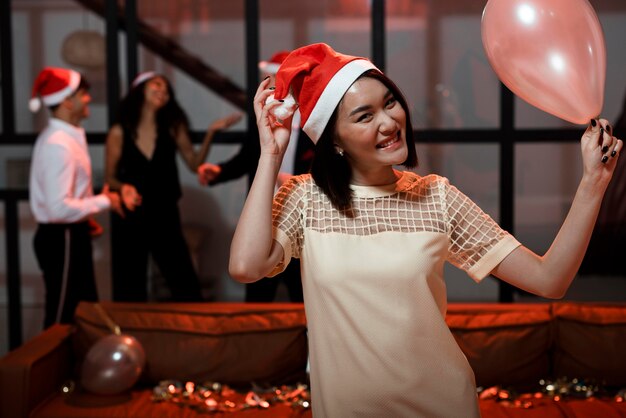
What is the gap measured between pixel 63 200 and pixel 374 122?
99.9 inches

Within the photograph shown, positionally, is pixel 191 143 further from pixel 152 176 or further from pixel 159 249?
pixel 159 249

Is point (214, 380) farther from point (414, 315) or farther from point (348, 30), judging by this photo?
point (348, 30)

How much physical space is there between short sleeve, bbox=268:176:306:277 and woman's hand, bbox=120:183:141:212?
2.35 meters

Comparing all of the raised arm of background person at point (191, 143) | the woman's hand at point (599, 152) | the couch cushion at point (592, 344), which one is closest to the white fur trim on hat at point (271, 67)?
the raised arm of background person at point (191, 143)

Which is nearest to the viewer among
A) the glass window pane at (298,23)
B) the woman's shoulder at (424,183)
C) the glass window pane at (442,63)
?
the woman's shoulder at (424,183)

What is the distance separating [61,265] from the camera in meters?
3.96

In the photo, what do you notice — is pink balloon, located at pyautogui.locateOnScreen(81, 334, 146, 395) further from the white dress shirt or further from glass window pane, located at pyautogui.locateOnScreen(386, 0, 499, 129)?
glass window pane, located at pyautogui.locateOnScreen(386, 0, 499, 129)

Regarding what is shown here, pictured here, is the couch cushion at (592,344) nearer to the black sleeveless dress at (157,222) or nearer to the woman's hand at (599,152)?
the woman's hand at (599,152)

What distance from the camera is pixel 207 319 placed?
315cm

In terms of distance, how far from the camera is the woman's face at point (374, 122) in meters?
1.67

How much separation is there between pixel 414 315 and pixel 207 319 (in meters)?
1.63

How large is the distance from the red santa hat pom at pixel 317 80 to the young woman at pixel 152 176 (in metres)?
2.54

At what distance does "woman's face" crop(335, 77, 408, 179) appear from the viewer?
1669 mm

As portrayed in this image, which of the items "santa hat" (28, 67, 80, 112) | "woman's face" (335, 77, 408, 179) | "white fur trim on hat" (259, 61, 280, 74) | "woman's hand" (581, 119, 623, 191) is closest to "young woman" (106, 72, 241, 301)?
"santa hat" (28, 67, 80, 112)
